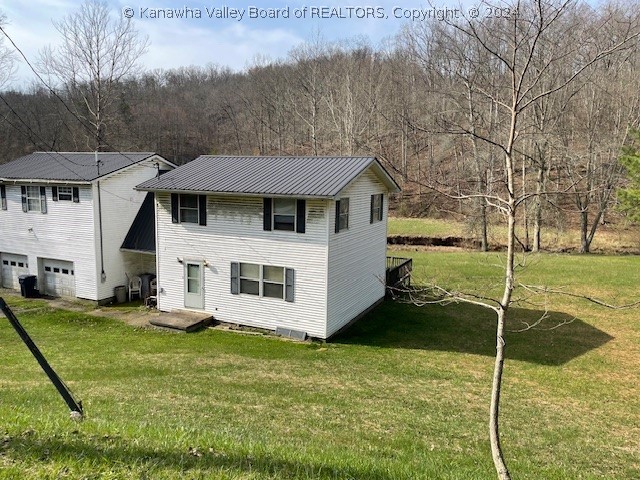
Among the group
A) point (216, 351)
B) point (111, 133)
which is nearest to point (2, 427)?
point (216, 351)

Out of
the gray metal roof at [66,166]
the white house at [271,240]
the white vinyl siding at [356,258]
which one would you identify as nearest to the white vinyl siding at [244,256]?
the white house at [271,240]

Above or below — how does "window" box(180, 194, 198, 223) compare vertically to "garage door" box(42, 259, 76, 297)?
above

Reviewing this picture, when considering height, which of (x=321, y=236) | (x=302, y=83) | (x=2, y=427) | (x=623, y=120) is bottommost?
(x=2, y=427)

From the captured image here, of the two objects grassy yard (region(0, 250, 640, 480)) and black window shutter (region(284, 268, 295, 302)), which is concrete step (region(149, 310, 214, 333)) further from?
black window shutter (region(284, 268, 295, 302))

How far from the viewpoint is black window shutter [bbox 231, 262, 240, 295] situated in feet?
49.8

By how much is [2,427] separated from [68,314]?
45.7 feet

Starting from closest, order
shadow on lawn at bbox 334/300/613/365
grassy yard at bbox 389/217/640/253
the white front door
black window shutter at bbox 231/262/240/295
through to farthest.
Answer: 1. shadow on lawn at bbox 334/300/613/365
2. black window shutter at bbox 231/262/240/295
3. the white front door
4. grassy yard at bbox 389/217/640/253

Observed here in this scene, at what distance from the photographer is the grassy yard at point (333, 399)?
4605 mm

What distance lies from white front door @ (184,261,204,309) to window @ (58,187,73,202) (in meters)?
6.87

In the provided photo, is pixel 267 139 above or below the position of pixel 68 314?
above

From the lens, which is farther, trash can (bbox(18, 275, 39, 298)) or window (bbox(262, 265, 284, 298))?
trash can (bbox(18, 275, 39, 298))

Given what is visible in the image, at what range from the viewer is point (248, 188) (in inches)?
568

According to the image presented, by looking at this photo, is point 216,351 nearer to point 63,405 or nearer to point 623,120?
point 63,405

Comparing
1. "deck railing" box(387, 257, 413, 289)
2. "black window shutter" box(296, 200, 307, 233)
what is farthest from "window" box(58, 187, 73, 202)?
"deck railing" box(387, 257, 413, 289)
